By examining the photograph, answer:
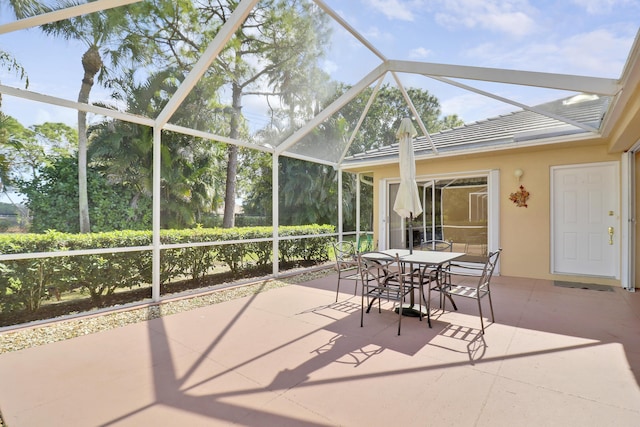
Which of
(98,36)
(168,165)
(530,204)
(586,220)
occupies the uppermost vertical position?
(98,36)

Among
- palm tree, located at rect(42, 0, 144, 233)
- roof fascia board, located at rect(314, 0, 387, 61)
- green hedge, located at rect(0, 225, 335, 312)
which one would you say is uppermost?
roof fascia board, located at rect(314, 0, 387, 61)

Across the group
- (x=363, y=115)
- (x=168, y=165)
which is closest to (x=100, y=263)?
(x=363, y=115)

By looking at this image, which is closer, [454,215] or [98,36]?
[98,36]

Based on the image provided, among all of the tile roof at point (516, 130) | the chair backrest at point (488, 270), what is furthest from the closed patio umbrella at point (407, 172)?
the tile roof at point (516, 130)

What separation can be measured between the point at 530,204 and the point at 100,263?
836 centimetres

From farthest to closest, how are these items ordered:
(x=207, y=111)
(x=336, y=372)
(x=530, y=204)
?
(x=530, y=204)
(x=207, y=111)
(x=336, y=372)

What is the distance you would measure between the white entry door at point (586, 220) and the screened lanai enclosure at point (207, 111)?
1126mm

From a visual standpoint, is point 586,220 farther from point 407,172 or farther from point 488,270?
point 407,172

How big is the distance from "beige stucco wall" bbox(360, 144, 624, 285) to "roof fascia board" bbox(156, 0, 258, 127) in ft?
19.0

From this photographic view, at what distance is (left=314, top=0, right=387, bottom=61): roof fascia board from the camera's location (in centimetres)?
407

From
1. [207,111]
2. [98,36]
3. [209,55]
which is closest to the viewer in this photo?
[209,55]

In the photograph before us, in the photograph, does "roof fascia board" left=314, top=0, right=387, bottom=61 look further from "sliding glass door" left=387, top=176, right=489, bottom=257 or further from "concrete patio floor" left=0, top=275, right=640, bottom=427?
"sliding glass door" left=387, top=176, right=489, bottom=257

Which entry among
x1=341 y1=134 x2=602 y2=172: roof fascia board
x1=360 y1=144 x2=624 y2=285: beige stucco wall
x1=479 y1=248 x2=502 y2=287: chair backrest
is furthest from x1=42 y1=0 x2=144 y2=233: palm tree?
x1=360 y1=144 x2=624 y2=285: beige stucco wall

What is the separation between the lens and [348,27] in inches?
176
